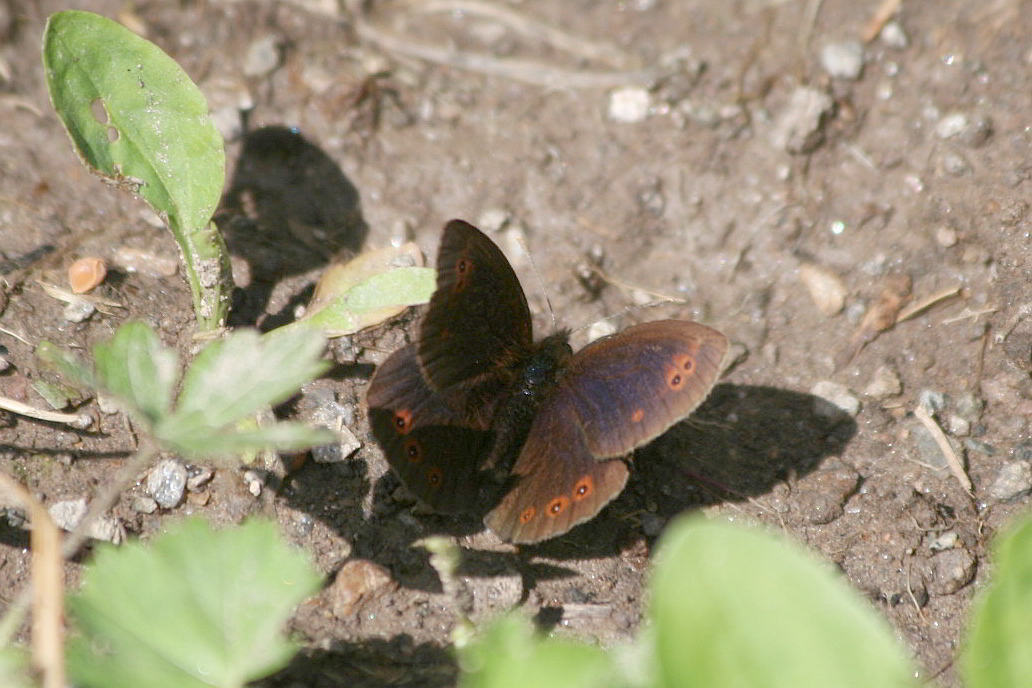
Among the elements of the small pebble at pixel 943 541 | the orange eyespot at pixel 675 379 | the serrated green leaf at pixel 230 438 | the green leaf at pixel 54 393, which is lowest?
the small pebble at pixel 943 541

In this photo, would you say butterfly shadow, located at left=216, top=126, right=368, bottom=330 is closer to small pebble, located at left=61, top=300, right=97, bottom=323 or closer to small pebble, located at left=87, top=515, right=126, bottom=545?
small pebble, located at left=61, top=300, right=97, bottom=323

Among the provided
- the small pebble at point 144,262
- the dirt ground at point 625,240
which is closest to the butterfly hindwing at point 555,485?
the dirt ground at point 625,240

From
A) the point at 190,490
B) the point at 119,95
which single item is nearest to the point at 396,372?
the point at 190,490

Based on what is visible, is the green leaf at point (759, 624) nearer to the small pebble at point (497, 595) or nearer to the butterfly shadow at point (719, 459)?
the small pebble at point (497, 595)

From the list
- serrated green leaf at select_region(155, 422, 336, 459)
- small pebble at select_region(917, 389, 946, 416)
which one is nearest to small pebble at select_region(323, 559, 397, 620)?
serrated green leaf at select_region(155, 422, 336, 459)

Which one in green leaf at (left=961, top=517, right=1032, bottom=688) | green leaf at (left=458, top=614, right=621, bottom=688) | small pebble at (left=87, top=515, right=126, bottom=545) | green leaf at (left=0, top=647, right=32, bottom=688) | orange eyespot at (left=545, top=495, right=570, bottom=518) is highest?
green leaf at (left=961, top=517, right=1032, bottom=688)
